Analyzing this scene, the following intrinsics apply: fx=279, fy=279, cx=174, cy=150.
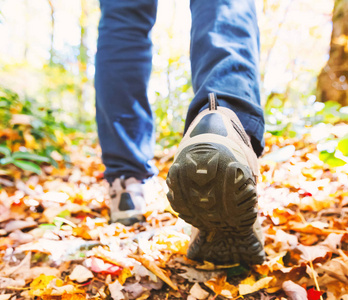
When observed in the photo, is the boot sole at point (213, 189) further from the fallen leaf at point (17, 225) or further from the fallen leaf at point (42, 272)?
the fallen leaf at point (17, 225)

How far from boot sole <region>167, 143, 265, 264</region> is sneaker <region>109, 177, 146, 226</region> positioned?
1.64 ft

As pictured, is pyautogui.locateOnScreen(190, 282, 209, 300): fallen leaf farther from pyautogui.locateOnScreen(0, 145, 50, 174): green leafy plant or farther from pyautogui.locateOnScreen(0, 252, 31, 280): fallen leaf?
pyautogui.locateOnScreen(0, 145, 50, 174): green leafy plant

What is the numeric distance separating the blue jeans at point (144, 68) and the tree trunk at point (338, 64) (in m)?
2.00

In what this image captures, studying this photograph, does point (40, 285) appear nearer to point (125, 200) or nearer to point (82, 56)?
point (125, 200)

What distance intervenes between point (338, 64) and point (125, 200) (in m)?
2.45

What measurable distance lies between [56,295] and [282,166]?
1437 millimetres

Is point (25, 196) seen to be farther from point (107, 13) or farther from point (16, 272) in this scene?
point (107, 13)

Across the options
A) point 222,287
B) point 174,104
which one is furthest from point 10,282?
point 174,104

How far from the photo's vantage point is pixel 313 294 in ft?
2.27

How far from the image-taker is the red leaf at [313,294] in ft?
2.24

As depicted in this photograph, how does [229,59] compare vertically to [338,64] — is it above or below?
below

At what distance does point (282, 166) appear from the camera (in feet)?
5.70

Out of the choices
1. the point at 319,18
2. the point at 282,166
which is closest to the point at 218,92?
the point at 282,166

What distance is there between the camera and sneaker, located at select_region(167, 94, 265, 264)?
0.60 meters
